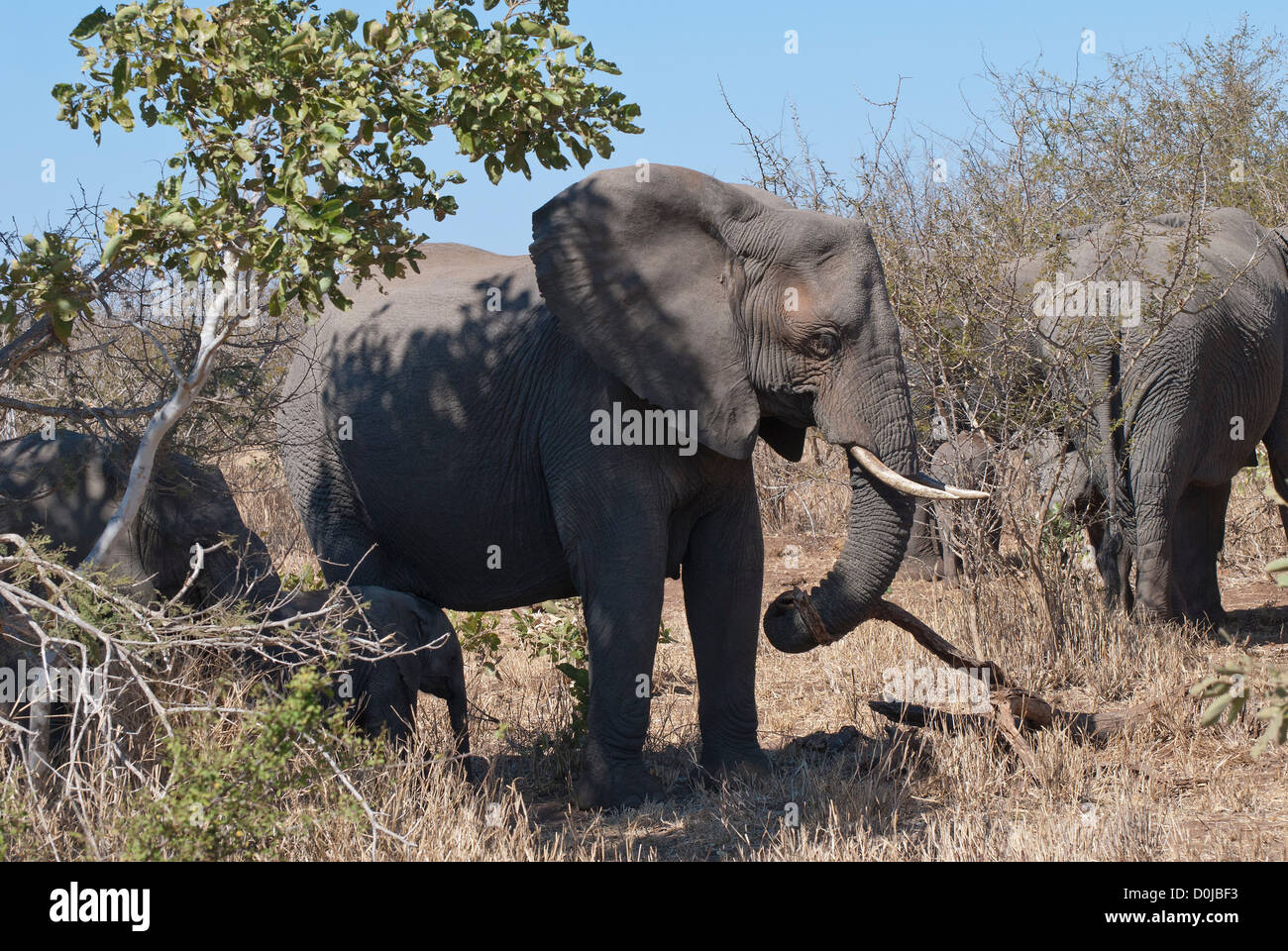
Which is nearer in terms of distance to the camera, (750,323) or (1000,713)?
(750,323)

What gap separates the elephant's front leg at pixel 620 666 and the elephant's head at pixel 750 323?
578mm

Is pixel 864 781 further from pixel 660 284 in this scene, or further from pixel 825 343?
pixel 660 284

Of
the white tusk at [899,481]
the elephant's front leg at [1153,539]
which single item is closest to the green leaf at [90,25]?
the white tusk at [899,481]

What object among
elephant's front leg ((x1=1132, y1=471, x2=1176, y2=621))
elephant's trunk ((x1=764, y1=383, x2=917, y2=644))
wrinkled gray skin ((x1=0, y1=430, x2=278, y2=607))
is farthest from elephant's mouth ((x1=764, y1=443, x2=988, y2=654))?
elephant's front leg ((x1=1132, y1=471, x2=1176, y2=621))

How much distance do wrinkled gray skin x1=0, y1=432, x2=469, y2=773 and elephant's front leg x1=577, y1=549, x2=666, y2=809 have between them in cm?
74

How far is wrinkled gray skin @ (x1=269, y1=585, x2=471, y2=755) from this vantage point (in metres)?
6.45

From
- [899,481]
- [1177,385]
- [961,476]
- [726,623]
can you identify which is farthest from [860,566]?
[1177,385]

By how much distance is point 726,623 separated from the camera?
6750mm

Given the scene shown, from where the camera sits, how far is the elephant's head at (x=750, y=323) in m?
6.12

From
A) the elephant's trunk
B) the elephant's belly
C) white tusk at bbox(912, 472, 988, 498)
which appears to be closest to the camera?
white tusk at bbox(912, 472, 988, 498)

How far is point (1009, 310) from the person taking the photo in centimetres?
798

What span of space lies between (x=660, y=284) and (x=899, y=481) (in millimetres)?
1393

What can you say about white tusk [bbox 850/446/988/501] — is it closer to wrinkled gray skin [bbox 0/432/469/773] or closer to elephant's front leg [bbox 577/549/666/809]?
elephant's front leg [bbox 577/549/666/809]
